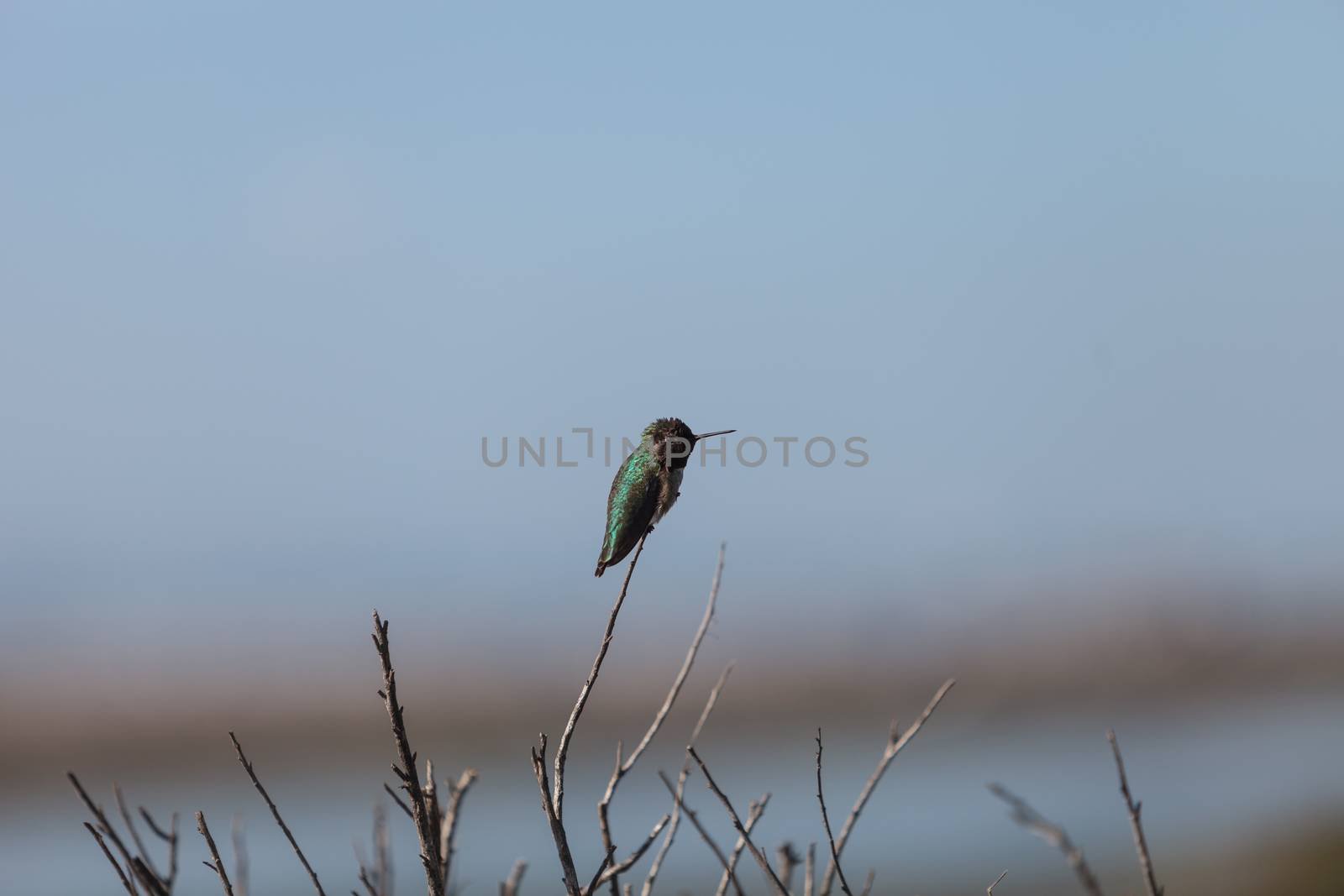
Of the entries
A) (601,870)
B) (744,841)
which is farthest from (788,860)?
(601,870)

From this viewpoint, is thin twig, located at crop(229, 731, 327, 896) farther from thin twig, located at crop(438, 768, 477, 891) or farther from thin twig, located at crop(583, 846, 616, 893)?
thin twig, located at crop(583, 846, 616, 893)

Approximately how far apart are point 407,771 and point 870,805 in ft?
83.3

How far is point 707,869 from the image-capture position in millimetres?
21422

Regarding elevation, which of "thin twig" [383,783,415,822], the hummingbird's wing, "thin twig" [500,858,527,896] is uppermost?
the hummingbird's wing

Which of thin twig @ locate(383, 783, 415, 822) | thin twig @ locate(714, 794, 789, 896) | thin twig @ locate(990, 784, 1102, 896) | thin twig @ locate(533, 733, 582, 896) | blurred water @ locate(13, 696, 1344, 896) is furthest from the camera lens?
blurred water @ locate(13, 696, 1344, 896)

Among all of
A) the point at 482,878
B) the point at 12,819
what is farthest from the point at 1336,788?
the point at 12,819

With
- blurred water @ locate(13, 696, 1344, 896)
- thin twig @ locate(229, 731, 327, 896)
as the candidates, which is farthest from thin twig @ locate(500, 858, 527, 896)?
blurred water @ locate(13, 696, 1344, 896)

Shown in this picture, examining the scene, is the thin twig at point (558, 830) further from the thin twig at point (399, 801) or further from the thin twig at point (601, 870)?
the thin twig at point (399, 801)

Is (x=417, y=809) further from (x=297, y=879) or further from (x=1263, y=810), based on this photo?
(x=1263, y=810)

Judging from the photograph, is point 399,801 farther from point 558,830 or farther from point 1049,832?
point 1049,832

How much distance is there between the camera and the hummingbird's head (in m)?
4.94

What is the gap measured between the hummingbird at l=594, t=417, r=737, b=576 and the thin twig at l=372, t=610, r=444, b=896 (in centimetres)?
190

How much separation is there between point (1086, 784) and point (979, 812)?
3599mm

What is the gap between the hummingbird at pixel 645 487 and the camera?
475cm
